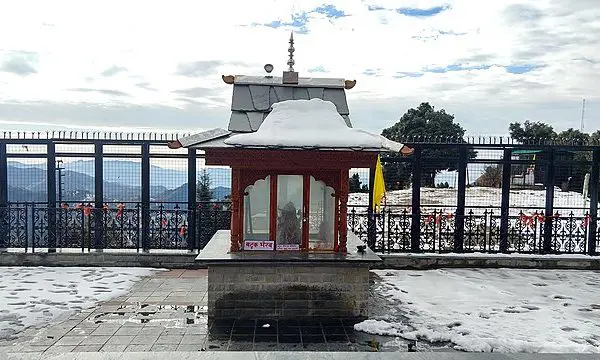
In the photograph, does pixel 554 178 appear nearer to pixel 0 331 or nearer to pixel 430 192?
pixel 430 192

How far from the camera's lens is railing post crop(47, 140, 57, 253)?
31.4ft

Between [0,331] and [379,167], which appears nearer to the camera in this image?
[0,331]

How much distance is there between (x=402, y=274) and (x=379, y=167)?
218 centimetres

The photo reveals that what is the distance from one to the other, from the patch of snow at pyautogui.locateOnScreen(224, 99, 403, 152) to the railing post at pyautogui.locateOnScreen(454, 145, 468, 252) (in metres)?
4.22

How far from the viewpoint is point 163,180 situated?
32.3 ft

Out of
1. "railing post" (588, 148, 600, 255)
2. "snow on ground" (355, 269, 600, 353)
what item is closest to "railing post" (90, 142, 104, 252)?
"snow on ground" (355, 269, 600, 353)

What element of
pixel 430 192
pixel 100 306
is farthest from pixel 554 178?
pixel 100 306

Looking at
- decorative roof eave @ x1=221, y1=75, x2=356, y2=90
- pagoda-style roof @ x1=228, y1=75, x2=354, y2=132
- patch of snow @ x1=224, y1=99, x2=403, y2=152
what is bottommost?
patch of snow @ x1=224, y1=99, x2=403, y2=152

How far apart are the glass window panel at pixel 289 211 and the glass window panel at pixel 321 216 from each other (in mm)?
170

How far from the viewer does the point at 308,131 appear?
20.3ft

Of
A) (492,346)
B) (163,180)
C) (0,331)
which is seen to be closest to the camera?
(492,346)

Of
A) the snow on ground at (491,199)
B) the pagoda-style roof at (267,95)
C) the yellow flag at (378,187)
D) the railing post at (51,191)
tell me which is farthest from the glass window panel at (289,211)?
the railing post at (51,191)

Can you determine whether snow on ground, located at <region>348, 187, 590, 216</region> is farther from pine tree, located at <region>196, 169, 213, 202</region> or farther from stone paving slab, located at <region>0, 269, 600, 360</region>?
stone paving slab, located at <region>0, 269, 600, 360</region>

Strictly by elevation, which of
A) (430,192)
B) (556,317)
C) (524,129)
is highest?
Answer: (524,129)
